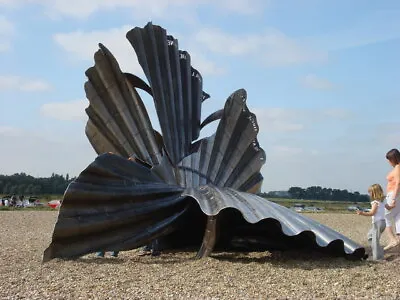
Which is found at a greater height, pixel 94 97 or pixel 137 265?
pixel 94 97

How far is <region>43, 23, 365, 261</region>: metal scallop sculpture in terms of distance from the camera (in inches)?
280

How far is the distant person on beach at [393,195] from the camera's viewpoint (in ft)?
24.8

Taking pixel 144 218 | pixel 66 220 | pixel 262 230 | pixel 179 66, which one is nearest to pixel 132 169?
pixel 144 218

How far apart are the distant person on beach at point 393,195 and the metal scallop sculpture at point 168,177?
75 cm

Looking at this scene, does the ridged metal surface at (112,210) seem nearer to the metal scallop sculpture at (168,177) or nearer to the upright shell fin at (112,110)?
the metal scallop sculpture at (168,177)

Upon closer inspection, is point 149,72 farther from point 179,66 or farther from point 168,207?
point 168,207

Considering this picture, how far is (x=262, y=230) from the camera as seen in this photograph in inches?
313

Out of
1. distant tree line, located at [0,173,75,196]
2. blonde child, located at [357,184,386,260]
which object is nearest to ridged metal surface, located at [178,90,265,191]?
blonde child, located at [357,184,386,260]

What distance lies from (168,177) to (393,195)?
3520mm

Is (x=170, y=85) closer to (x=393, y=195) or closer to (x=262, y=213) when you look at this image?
(x=262, y=213)

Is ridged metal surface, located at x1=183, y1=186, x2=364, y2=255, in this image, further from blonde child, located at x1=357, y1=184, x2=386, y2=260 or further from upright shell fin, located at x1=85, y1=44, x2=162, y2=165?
upright shell fin, located at x1=85, y1=44, x2=162, y2=165

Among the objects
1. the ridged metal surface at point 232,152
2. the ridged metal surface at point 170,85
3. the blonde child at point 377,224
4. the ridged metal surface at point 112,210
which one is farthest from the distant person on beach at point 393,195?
the ridged metal surface at point 170,85

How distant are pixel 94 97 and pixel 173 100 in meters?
1.63

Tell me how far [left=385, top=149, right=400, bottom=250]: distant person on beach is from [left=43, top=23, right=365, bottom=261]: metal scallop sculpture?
0.75m
